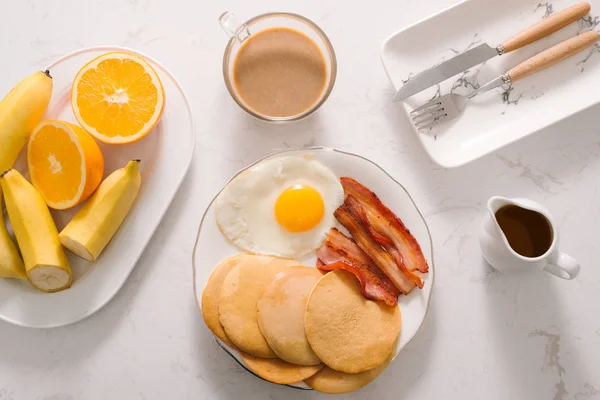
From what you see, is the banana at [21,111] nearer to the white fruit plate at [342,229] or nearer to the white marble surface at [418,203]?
the white marble surface at [418,203]

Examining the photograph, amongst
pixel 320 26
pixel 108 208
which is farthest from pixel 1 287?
pixel 320 26

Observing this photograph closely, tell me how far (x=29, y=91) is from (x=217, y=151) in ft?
1.77

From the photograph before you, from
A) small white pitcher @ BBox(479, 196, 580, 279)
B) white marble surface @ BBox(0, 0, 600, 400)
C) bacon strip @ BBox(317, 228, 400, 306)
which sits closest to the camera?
small white pitcher @ BBox(479, 196, 580, 279)

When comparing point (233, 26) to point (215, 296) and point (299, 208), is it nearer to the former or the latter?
point (299, 208)

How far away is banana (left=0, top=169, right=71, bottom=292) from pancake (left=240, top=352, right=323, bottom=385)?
1.90 ft

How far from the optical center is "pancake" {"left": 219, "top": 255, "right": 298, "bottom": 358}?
4.80ft

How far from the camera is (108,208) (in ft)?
4.88

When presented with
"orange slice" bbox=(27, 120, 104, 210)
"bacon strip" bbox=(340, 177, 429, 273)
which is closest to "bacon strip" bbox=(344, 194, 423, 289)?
"bacon strip" bbox=(340, 177, 429, 273)

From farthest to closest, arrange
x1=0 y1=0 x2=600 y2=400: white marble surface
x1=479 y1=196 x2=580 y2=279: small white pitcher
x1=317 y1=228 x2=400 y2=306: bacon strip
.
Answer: x1=0 y1=0 x2=600 y2=400: white marble surface → x1=317 y1=228 x2=400 y2=306: bacon strip → x1=479 y1=196 x2=580 y2=279: small white pitcher

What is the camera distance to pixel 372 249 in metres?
1.56

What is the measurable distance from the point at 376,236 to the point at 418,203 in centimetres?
19

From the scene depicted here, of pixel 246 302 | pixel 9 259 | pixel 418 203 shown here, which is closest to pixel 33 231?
pixel 9 259

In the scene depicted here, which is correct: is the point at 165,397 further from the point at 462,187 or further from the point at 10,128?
the point at 462,187

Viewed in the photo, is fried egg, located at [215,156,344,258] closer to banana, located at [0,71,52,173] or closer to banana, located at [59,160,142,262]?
banana, located at [59,160,142,262]
